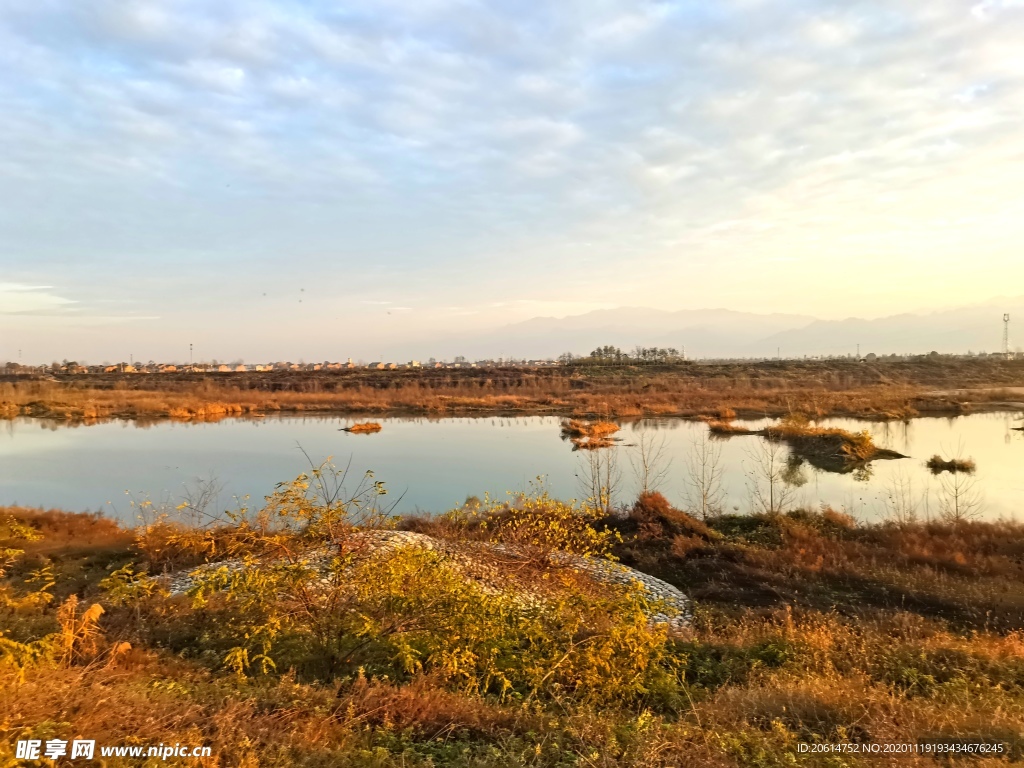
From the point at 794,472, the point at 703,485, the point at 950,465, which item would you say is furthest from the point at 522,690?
the point at 950,465

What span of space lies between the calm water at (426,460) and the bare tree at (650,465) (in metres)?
0.32

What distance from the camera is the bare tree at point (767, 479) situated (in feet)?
54.5

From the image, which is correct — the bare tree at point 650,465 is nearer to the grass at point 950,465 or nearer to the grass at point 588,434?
the grass at point 588,434

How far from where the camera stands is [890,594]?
9641mm

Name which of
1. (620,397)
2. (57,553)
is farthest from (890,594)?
(620,397)

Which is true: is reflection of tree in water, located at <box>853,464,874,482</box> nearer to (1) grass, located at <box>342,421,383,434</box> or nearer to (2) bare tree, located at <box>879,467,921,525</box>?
(2) bare tree, located at <box>879,467,921,525</box>

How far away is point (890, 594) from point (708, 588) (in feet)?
9.08

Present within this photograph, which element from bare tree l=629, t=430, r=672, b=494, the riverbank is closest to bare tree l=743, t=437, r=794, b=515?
bare tree l=629, t=430, r=672, b=494

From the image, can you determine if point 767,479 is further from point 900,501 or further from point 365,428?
point 365,428

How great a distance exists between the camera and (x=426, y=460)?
→ 2448 centimetres

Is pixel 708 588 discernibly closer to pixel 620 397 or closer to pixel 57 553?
pixel 57 553

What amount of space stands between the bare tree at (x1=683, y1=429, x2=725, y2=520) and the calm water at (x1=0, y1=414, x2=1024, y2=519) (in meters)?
0.36

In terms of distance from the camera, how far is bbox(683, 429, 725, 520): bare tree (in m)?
16.1

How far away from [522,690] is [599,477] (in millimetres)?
13219
